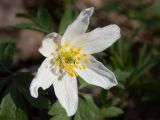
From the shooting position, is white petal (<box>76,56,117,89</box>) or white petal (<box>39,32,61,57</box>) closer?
white petal (<box>39,32,61,57</box>)

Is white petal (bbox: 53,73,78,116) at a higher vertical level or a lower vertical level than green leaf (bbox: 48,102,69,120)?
higher

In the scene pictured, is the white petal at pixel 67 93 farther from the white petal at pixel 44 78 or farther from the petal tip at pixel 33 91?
the petal tip at pixel 33 91

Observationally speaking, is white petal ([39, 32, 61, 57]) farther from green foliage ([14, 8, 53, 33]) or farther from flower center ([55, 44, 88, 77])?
green foliage ([14, 8, 53, 33])

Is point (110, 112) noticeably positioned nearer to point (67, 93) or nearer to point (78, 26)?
point (67, 93)

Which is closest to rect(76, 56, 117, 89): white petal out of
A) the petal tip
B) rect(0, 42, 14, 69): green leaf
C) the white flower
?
the white flower

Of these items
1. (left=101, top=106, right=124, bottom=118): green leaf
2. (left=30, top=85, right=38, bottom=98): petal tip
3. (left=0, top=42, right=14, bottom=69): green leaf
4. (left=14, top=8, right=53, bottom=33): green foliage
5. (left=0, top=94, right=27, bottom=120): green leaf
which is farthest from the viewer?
(left=101, top=106, right=124, bottom=118): green leaf

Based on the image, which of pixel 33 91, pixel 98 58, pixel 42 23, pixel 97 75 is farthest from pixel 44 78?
pixel 98 58

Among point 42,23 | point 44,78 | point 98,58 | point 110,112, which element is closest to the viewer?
point 44,78

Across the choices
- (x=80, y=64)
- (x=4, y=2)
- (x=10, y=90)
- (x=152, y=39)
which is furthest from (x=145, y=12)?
(x=10, y=90)

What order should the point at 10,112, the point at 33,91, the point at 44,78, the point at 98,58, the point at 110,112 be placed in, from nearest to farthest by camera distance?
1. the point at 33,91
2. the point at 44,78
3. the point at 10,112
4. the point at 98,58
5. the point at 110,112
